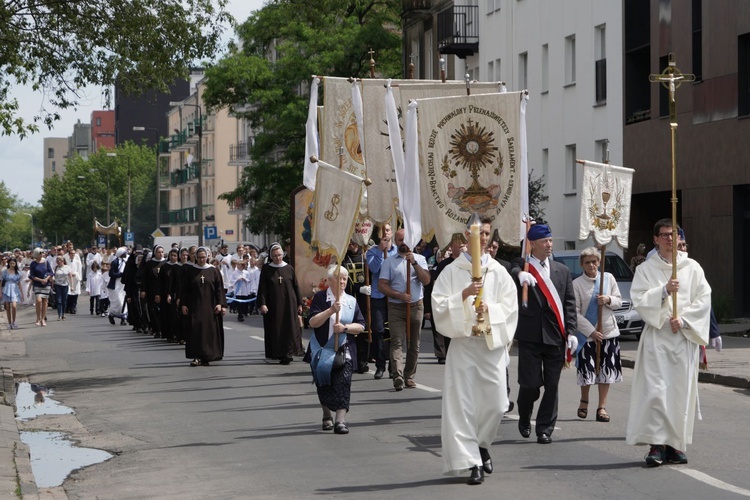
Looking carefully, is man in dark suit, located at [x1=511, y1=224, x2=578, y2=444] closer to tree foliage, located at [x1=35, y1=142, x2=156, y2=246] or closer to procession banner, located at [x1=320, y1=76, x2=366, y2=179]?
procession banner, located at [x1=320, y1=76, x2=366, y2=179]

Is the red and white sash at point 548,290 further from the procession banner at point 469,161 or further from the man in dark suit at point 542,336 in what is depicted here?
the procession banner at point 469,161

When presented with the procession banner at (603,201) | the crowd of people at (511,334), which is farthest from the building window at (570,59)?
the procession banner at (603,201)

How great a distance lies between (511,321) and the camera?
10523mm

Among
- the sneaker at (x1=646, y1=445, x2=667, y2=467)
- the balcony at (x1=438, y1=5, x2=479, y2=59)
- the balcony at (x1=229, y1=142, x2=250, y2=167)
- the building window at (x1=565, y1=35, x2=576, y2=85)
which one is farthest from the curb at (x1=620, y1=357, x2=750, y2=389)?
the balcony at (x1=229, y1=142, x2=250, y2=167)

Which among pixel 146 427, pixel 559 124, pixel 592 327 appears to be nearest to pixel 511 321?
pixel 592 327

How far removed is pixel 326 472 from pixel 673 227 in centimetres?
327

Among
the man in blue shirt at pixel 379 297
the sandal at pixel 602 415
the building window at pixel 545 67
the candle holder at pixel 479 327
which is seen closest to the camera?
the candle holder at pixel 479 327

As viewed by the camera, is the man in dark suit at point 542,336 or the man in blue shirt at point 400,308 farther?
the man in blue shirt at point 400,308

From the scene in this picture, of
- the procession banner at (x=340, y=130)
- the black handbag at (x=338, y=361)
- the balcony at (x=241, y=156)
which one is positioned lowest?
the black handbag at (x=338, y=361)

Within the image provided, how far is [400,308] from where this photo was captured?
16906mm

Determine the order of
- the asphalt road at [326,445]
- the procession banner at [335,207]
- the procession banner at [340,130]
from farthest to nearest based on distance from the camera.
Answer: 1. the procession banner at [340,130]
2. the procession banner at [335,207]
3. the asphalt road at [326,445]

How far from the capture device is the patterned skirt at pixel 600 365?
1358 cm

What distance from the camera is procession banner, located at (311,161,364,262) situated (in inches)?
551

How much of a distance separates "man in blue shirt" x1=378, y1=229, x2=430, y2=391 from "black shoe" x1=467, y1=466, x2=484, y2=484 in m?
6.54
